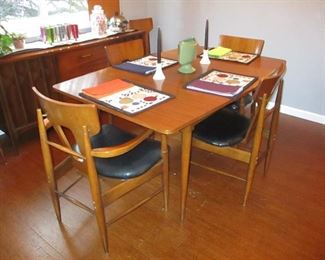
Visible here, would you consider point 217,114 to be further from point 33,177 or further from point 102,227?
point 33,177

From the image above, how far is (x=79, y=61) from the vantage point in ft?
8.62

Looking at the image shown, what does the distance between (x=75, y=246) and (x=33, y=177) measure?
0.76 m

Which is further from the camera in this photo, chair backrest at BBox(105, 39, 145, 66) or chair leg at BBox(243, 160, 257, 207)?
chair backrest at BBox(105, 39, 145, 66)

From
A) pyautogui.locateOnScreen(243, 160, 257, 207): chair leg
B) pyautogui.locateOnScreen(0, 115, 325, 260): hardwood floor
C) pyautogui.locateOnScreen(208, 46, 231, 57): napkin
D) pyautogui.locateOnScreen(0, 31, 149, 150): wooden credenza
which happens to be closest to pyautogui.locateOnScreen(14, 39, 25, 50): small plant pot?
pyautogui.locateOnScreen(0, 31, 149, 150): wooden credenza

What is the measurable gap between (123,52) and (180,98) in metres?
0.86

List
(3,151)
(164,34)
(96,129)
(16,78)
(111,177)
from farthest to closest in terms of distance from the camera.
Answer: (164,34)
(3,151)
(16,78)
(111,177)
(96,129)

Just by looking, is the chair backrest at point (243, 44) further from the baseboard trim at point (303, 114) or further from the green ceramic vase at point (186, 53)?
the baseboard trim at point (303, 114)

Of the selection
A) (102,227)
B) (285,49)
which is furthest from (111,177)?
(285,49)

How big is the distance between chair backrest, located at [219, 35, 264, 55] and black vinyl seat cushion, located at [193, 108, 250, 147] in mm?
614

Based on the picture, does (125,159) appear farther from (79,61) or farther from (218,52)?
(79,61)

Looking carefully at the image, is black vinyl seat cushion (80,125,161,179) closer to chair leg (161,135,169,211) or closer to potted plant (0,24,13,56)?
chair leg (161,135,169,211)

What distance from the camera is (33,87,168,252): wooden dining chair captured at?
123 cm

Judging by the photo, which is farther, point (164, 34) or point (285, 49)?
point (164, 34)

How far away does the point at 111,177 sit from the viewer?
1.44 meters
